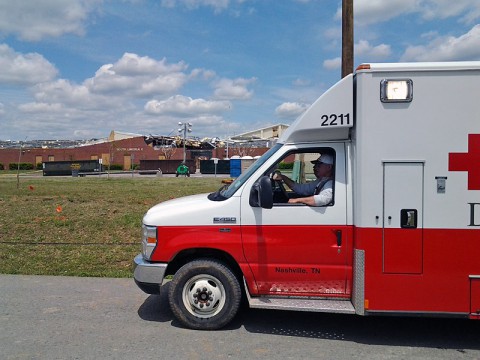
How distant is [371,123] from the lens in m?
4.66

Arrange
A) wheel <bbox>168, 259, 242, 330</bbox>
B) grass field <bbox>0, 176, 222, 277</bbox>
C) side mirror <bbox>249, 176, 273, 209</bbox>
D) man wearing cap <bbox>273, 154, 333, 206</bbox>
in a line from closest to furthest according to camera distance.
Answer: side mirror <bbox>249, 176, 273, 209</bbox>
man wearing cap <bbox>273, 154, 333, 206</bbox>
wheel <bbox>168, 259, 242, 330</bbox>
grass field <bbox>0, 176, 222, 277</bbox>

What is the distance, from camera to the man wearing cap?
16.3 ft

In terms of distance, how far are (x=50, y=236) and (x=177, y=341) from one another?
21.9 feet

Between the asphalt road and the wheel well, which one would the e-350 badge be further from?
the asphalt road

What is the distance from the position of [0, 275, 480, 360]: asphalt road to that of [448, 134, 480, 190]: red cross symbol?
5.79 ft

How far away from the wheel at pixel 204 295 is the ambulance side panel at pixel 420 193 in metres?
1.51

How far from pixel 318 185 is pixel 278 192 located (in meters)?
0.48

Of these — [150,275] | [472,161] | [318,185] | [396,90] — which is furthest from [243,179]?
[472,161]

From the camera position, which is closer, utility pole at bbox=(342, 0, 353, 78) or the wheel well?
the wheel well

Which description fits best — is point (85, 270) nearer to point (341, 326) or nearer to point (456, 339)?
point (341, 326)

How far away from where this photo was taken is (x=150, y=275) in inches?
203

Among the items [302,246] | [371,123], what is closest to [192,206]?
[302,246]

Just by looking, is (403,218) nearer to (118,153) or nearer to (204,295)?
(204,295)

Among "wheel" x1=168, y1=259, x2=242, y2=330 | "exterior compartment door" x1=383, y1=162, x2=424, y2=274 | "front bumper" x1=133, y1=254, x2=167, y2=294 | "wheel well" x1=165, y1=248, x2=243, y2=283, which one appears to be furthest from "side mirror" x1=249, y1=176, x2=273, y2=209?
"front bumper" x1=133, y1=254, x2=167, y2=294
